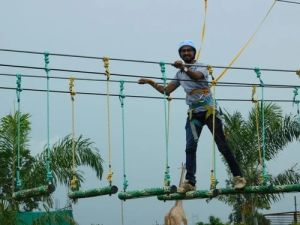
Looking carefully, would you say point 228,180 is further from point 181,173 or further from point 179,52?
point 179,52

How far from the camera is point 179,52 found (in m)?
9.03

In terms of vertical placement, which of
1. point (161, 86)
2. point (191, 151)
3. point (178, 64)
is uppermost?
point (178, 64)

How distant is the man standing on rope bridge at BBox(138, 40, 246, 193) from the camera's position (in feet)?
29.2

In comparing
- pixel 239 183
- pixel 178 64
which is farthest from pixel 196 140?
pixel 178 64

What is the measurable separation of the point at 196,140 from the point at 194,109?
0.38 m

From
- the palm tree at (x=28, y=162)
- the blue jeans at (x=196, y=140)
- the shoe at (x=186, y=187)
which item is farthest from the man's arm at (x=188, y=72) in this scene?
the palm tree at (x=28, y=162)

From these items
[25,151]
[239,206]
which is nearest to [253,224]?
[239,206]

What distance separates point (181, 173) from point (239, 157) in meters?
1.55

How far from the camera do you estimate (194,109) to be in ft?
29.6

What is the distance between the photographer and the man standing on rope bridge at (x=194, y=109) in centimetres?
889

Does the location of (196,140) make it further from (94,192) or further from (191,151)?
(94,192)

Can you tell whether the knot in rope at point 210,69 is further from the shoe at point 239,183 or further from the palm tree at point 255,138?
the palm tree at point 255,138

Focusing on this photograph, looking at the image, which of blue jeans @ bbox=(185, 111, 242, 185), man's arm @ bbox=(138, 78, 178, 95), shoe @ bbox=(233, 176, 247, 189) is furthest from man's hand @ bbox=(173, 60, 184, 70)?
shoe @ bbox=(233, 176, 247, 189)

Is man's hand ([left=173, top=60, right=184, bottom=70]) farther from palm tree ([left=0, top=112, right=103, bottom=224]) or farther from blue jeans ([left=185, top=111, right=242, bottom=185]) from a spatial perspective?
palm tree ([left=0, top=112, right=103, bottom=224])
